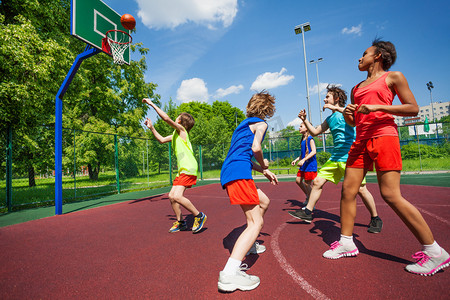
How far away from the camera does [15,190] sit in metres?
7.12

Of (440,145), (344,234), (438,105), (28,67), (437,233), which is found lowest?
(437,233)

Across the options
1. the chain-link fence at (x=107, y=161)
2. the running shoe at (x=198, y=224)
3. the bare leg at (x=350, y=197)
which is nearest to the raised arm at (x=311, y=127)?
the bare leg at (x=350, y=197)

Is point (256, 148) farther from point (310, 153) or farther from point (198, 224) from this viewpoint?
point (310, 153)

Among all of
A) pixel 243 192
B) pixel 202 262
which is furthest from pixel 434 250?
pixel 202 262

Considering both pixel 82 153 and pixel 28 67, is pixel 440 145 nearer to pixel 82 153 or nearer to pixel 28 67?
pixel 28 67

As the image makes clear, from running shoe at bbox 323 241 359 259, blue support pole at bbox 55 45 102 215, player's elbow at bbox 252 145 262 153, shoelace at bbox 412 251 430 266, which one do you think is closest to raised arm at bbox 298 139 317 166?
running shoe at bbox 323 241 359 259

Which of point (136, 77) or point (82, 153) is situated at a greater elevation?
point (136, 77)

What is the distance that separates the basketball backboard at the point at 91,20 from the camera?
5.77m

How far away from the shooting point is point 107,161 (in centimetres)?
1825

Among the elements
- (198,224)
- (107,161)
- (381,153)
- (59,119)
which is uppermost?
(59,119)

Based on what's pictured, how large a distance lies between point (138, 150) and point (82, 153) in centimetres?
751

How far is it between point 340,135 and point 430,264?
216 centimetres

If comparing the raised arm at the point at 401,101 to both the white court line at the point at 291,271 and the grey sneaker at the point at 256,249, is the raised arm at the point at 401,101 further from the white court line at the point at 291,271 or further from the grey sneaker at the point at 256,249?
the grey sneaker at the point at 256,249

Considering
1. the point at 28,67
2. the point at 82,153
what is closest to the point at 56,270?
the point at 28,67
